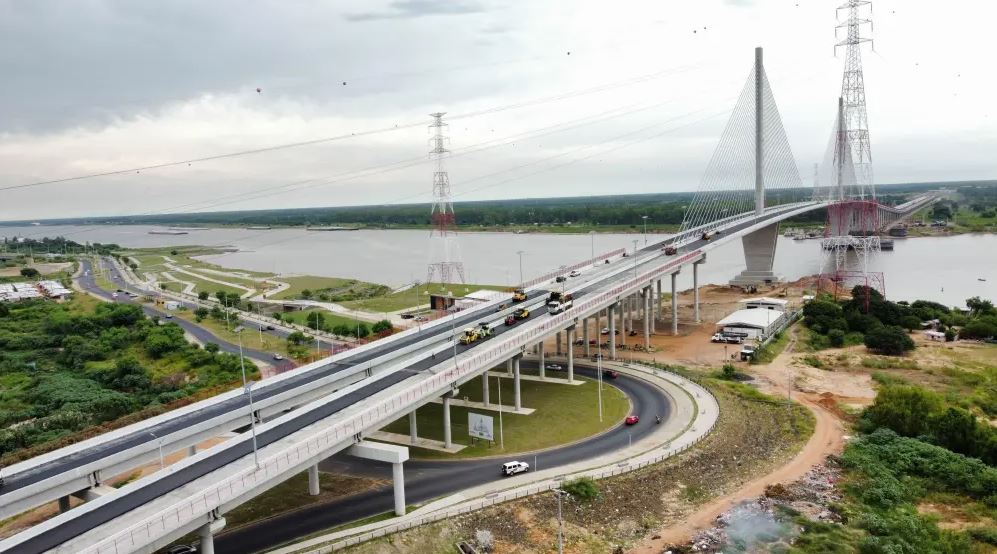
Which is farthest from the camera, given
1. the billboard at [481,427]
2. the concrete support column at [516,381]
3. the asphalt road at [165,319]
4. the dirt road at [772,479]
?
the asphalt road at [165,319]

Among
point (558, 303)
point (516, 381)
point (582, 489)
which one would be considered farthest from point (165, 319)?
point (582, 489)

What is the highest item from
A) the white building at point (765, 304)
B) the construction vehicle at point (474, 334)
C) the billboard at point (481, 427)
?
the construction vehicle at point (474, 334)

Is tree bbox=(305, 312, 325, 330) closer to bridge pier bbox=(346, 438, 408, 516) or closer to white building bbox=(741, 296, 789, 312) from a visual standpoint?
bridge pier bbox=(346, 438, 408, 516)

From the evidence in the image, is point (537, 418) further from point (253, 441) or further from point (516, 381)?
point (253, 441)

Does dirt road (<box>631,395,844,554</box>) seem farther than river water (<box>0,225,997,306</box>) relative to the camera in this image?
No

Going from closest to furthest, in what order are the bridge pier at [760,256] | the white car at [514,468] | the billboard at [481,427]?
the white car at [514,468] < the billboard at [481,427] < the bridge pier at [760,256]

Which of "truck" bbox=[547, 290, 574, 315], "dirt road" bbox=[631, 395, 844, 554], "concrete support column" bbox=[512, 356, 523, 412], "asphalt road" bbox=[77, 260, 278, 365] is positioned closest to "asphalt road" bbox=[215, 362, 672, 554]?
"concrete support column" bbox=[512, 356, 523, 412]

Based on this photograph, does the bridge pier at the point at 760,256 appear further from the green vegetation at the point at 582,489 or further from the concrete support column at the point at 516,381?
the green vegetation at the point at 582,489

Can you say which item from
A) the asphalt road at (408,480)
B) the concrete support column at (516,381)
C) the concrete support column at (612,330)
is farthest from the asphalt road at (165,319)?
the asphalt road at (408,480)
